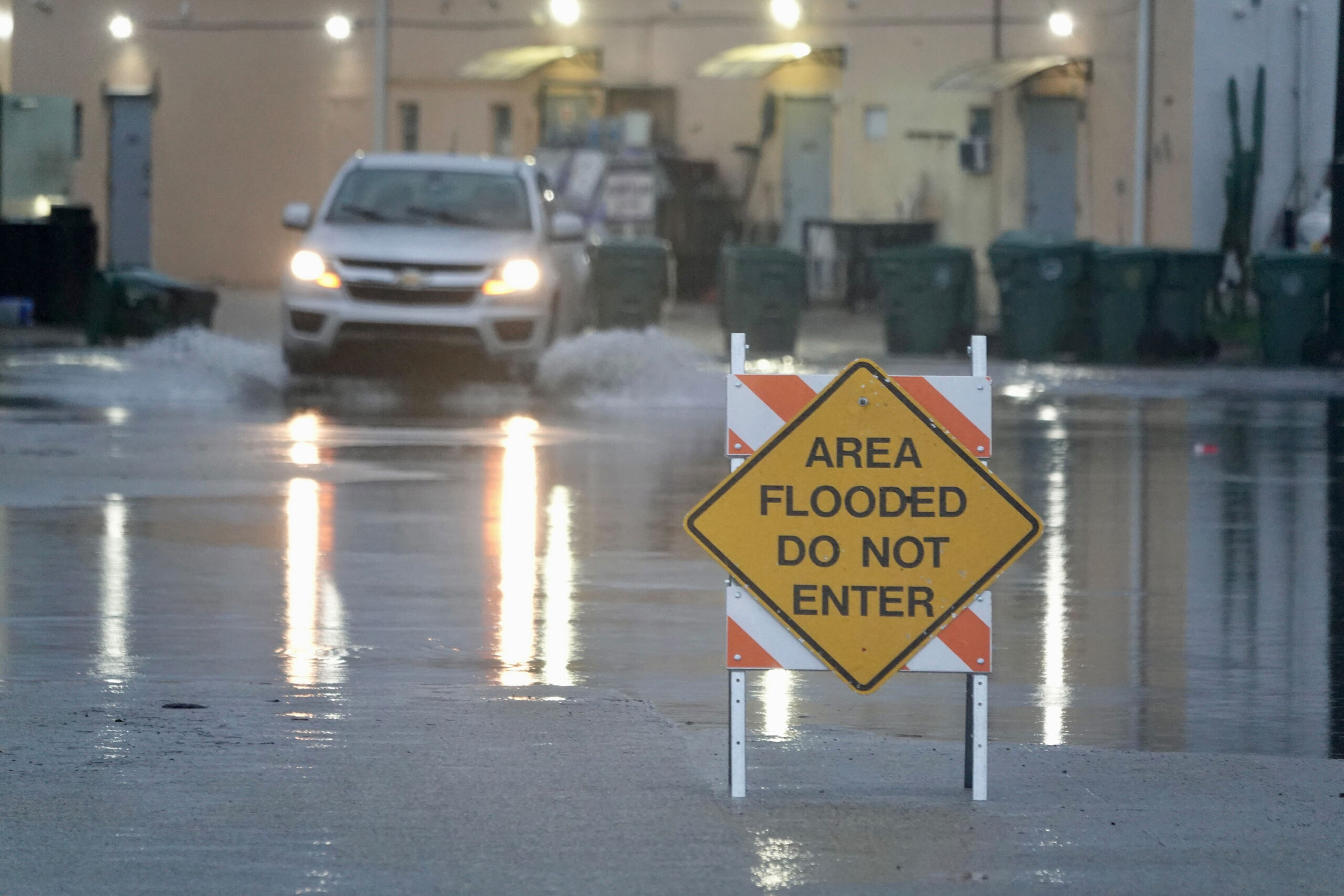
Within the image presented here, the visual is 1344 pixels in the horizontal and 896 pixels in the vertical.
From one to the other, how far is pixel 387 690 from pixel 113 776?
56.3 inches

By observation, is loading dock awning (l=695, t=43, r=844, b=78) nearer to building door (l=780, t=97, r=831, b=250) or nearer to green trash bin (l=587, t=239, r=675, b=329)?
building door (l=780, t=97, r=831, b=250)

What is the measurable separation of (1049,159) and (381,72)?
10.6 meters

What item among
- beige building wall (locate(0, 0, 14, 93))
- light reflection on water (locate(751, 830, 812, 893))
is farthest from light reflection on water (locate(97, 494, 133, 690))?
beige building wall (locate(0, 0, 14, 93))

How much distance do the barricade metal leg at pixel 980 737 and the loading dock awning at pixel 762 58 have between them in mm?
28196

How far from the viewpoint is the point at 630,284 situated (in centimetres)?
2495

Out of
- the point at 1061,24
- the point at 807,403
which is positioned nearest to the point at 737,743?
the point at 807,403

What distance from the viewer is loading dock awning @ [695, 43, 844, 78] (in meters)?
34.2

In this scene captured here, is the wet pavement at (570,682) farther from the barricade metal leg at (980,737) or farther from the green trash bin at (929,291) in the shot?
the green trash bin at (929,291)

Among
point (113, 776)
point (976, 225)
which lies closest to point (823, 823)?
point (113, 776)

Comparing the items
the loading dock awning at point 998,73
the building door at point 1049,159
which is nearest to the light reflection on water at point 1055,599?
the loading dock awning at point 998,73

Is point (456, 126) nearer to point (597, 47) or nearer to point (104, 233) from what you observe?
point (597, 47)

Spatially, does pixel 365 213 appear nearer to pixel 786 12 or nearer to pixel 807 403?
pixel 807 403

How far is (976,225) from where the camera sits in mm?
33312

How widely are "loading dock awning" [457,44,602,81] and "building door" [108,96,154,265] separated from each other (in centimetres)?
587
